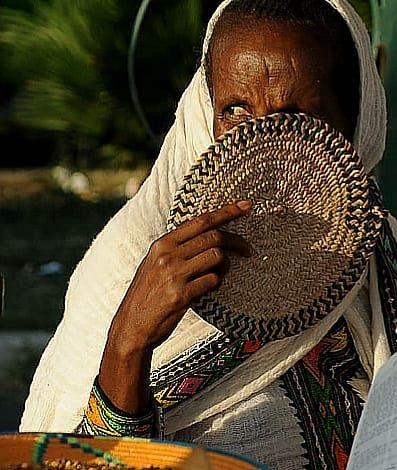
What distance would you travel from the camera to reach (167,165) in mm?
2055

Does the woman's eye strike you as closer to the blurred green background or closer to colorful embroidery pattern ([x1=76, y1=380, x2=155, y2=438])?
colorful embroidery pattern ([x1=76, y1=380, x2=155, y2=438])

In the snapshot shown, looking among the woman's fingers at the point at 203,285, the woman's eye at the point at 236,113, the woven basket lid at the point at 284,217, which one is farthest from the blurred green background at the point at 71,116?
the woman's fingers at the point at 203,285

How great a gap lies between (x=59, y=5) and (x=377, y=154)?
29.8 feet

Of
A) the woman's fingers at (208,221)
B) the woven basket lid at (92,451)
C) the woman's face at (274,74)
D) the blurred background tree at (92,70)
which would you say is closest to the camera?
the woven basket lid at (92,451)

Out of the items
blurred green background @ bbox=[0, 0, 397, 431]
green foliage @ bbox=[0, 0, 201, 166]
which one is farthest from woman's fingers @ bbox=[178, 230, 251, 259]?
green foliage @ bbox=[0, 0, 201, 166]

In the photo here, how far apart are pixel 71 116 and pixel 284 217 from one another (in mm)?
9626

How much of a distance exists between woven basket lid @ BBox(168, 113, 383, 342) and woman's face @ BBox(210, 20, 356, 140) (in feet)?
0.53

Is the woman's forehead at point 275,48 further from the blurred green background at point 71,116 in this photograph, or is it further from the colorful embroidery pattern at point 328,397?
the blurred green background at point 71,116

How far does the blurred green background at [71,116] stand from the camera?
31.7ft

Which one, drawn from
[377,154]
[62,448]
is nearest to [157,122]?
[377,154]

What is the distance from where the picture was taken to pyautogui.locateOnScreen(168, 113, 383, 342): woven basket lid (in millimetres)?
1672

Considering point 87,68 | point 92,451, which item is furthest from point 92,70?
point 92,451

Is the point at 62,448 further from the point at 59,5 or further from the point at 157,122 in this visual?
the point at 59,5

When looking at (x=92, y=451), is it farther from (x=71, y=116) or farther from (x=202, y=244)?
(x=71, y=116)
